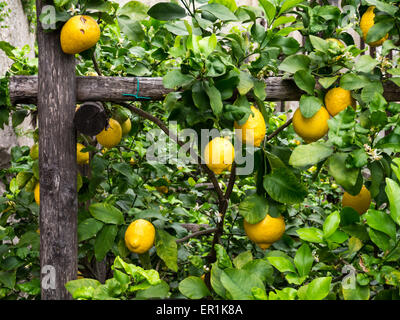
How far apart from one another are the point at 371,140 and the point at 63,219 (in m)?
0.81

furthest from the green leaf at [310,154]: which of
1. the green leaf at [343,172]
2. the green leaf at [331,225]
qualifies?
the green leaf at [331,225]

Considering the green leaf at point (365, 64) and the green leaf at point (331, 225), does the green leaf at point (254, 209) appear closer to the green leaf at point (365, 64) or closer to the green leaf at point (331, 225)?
the green leaf at point (331, 225)

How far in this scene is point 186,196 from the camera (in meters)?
1.60

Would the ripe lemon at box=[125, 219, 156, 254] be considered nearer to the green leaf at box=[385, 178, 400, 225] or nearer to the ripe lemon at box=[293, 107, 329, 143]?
the ripe lemon at box=[293, 107, 329, 143]

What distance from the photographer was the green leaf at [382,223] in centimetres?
68

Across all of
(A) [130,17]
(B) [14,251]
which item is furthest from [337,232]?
(B) [14,251]

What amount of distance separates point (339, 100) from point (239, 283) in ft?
1.81

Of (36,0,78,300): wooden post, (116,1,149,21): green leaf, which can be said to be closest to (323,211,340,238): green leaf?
(36,0,78,300): wooden post

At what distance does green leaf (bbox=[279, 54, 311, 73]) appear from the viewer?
97 centimetres

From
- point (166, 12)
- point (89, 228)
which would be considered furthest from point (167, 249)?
point (166, 12)

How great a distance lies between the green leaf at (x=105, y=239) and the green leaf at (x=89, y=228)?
2 centimetres

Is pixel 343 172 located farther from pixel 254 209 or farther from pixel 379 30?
pixel 379 30

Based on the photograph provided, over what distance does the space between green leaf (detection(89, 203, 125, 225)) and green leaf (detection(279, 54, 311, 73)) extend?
61 cm

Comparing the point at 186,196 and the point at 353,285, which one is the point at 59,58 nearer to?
the point at 186,196
